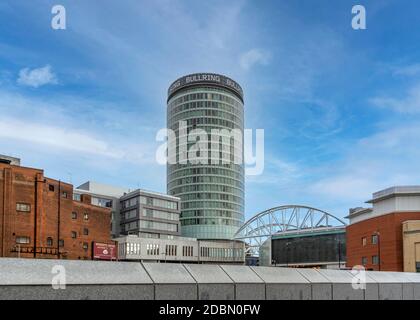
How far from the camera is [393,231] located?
73.2m

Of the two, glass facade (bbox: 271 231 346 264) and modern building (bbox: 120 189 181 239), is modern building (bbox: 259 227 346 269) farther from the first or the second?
modern building (bbox: 120 189 181 239)

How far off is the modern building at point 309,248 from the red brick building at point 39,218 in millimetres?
64651

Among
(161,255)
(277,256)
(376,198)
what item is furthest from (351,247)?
(277,256)

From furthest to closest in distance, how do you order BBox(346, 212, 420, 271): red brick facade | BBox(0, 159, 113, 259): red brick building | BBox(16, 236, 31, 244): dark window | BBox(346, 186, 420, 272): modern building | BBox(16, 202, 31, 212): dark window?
1. BBox(16, 202, 31, 212): dark window
2. BBox(16, 236, 31, 244): dark window
3. BBox(0, 159, 113, 259): red brick building
4. BBox(346, 212, 420, 271): red brick facade
5. BBox(346, 186, 420, 272): modern building

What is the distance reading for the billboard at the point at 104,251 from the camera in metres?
105

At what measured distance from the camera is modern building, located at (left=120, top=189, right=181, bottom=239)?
14125 centimetres

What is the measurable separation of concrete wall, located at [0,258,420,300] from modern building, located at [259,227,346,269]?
5048 inches

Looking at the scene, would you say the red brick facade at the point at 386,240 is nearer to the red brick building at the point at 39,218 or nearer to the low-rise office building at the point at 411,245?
the low-rise office building at the point at 411,245

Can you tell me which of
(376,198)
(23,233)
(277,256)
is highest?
(376,198)

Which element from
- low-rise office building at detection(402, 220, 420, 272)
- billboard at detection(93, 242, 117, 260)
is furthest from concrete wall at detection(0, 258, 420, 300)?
billboard at detection(93, 242, 117, 260)

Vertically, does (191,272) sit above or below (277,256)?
above
